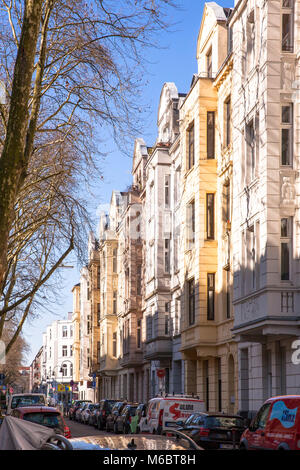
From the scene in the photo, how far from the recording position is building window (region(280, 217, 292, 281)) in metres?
26.0

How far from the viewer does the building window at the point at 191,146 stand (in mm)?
38938

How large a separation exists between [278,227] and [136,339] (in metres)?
35.9

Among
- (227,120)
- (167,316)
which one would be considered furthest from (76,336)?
(227,120)

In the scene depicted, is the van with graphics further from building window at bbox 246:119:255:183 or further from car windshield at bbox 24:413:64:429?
building window at bbox 246:119:255:183

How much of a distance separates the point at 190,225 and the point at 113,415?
10907 mm

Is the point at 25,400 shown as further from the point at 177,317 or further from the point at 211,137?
the point at 211,137

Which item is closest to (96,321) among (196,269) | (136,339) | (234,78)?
(136,339)

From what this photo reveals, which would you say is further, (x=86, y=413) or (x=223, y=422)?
(x=86, y=413)

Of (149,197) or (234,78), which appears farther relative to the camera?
(149,197)

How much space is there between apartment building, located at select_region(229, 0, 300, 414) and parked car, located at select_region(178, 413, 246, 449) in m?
4.62

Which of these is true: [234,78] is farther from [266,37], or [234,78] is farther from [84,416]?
[84,416]

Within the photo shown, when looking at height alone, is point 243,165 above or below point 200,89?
below

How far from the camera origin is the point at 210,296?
119 feet
